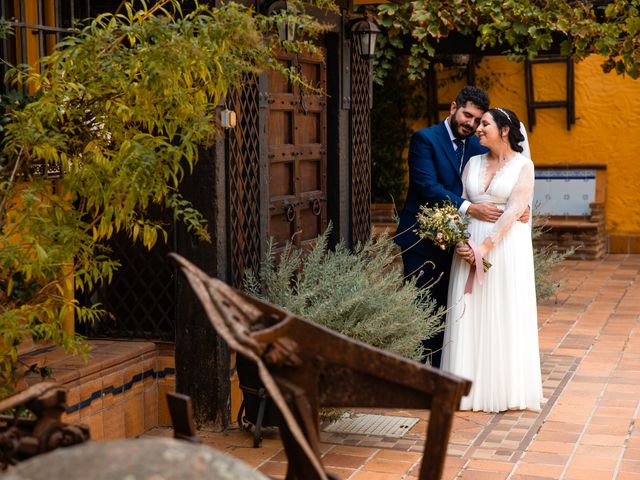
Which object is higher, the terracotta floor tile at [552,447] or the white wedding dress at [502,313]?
the white wedding dress at [502,313]

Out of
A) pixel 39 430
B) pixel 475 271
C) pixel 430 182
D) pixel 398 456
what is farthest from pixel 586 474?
pixel 39 430

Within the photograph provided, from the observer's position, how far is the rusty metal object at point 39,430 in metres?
3.10

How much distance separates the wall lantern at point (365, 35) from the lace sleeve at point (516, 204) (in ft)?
6.95

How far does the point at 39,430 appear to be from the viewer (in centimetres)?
315

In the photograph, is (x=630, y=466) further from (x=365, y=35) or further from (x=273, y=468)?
(x=365, y=35)

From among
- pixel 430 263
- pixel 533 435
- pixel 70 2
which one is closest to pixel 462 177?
pixel 430 263

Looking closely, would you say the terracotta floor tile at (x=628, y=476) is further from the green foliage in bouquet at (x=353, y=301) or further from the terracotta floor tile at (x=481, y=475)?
the green foliage in bouquet at (x=353, y=301)

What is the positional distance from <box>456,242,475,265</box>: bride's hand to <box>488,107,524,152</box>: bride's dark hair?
71 cm

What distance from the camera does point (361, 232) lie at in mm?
8898

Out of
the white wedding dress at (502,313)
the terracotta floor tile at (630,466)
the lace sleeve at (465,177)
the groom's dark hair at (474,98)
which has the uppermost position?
the groom's dark hair at (474,98)

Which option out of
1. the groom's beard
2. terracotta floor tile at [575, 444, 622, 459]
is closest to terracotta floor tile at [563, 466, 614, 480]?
terracotta floor tile at [575, 444, 622, 459]

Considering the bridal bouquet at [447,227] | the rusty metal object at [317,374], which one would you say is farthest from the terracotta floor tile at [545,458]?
the rusty metal object at [317,374]

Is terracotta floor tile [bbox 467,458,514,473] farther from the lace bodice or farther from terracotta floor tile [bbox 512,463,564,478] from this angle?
the lace bodice

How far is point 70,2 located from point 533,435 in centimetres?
371
